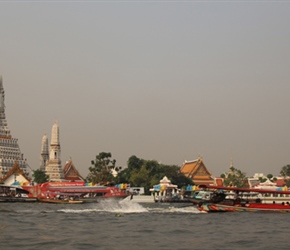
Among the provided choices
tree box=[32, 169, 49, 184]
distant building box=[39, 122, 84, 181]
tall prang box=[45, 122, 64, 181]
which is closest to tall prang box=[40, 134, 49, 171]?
distant building box=[39, 122, 84, 181]

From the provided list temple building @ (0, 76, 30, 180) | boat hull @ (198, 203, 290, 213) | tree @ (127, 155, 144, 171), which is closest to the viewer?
boat hull @ (198, 203, 290, 213)

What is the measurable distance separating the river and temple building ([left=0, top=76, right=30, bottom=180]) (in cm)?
6255

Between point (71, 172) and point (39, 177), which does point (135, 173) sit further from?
point (71, 172)

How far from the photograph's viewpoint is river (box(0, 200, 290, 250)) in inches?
947

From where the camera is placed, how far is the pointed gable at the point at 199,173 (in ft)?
351

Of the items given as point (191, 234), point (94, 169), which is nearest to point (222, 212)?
point (191, 234)

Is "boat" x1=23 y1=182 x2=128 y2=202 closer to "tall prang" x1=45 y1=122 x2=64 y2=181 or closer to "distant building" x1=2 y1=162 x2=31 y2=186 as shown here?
"distant building" x1=2 y1=162 x2=31 y2=186

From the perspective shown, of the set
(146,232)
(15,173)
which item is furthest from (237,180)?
(146,232)

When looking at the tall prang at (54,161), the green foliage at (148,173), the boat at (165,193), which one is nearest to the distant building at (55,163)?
the tall prang at (54,161)

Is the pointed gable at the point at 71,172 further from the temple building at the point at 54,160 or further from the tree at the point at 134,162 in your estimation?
the tree at the point at 134,162

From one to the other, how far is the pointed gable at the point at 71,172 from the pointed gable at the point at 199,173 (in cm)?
2250

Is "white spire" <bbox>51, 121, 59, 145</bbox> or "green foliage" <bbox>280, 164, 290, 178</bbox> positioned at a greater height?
"white spire" <bbox>51, 121, 59, 145</bbox>

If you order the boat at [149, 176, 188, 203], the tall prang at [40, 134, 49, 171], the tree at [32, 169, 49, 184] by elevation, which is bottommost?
the boat at [149, 176, 188, 203]

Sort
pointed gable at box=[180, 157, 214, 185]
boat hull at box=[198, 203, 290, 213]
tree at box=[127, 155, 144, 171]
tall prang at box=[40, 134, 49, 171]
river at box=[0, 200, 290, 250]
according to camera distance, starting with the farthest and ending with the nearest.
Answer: tall prang at box=[40, 134, 49, 171]
pointed gable at box=[180, 157, 214, 185]
tree at box=[127, 155, 144, 171]
boat hull at box=[198, 203, 290, 213]
river at box=[0, 200, 290, 250]
